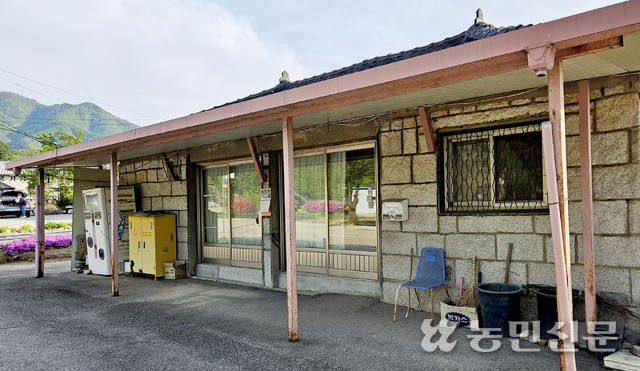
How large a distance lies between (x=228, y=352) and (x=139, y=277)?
16.6 feet

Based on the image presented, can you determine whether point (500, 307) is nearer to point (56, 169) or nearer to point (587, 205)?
point (587, 205)

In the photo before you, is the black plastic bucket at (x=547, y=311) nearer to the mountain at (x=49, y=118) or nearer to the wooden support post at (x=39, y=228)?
the wooden support post at (x=39, y=228)

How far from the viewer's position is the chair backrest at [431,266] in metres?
4.81

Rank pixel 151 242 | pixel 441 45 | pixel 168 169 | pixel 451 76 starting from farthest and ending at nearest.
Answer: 1. pixel 168 169
2. pixel 151 242
3. pixel 441 45
4. pixel 451 76

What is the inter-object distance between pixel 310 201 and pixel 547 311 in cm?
371

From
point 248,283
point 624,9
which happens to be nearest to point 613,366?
point 624,9

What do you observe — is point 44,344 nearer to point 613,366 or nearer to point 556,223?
point 556,223

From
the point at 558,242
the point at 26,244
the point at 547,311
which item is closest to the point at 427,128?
the point at 547,311

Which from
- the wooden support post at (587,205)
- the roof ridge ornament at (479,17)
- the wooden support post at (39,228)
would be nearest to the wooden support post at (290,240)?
the wooden support post at (587,205)

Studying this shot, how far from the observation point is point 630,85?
3787mm

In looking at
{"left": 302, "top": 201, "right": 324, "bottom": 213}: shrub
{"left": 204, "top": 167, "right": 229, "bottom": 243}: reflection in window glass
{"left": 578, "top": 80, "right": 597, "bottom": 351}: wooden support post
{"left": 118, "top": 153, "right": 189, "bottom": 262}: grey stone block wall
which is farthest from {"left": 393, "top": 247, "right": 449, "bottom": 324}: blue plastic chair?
{"left": 118, "top": 153, "right": 189, "bottom": 262}: grey stone block wall

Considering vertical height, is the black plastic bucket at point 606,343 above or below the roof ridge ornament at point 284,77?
below

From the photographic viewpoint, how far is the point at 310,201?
6660 millimetres

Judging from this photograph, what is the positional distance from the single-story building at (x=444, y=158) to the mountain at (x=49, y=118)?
17463cm
